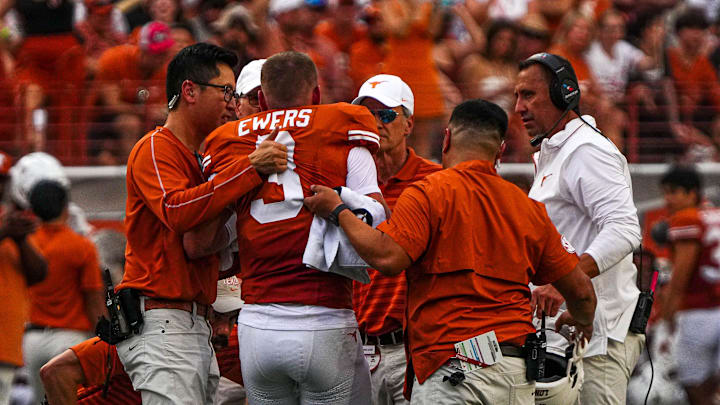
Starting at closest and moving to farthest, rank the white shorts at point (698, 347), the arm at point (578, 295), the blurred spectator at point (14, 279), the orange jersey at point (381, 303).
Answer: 1. the arm at point (578, 295)
2. the orange jersey at point (381, 303)
3. the blurred spectator at point (14, 279)
4. the white shorts at point (698, 347)

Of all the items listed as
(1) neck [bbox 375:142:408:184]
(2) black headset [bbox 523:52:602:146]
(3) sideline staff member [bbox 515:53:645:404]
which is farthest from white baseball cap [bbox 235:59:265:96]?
(2) black headset [bbox 523:52:602:146]

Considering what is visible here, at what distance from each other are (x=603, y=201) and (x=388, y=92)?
60.1 inches

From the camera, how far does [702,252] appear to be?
10438mm

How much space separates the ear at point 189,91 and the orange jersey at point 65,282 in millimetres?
4000

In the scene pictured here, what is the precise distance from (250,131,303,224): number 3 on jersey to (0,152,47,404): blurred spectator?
3.34m

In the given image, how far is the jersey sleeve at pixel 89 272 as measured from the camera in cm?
938

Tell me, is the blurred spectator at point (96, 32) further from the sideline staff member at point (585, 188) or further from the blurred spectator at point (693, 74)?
the sideline staff member at point (585, 188)

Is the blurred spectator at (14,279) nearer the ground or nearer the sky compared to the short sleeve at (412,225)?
nearer the ground

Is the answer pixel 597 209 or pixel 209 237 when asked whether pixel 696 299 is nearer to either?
pixel 597 209

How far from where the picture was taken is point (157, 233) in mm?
5531

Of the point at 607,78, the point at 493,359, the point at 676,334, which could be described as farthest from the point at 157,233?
the point at 607,78

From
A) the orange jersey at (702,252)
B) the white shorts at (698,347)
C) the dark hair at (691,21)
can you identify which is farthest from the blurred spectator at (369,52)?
the white shorts at (698,347)

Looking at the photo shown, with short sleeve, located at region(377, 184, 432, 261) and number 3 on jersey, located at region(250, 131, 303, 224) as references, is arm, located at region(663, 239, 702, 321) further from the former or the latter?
number 3 on jersey, located at region(250, 131, 303, 224)

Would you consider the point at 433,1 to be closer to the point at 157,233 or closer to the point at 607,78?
the point at 607,78
